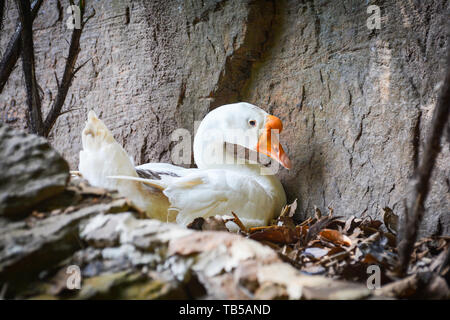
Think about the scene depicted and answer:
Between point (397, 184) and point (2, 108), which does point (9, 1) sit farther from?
point (397, 184)

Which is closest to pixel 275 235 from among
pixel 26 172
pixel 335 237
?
pixel 335 237

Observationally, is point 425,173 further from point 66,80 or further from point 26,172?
point 66,80

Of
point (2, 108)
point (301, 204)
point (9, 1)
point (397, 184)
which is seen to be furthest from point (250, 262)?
A: point (9, 1)

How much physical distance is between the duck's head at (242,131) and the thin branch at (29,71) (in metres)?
0.86

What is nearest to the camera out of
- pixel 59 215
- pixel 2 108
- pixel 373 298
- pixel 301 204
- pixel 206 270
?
pixel 373 298

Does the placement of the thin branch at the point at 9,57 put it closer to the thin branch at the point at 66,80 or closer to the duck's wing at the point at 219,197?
the thin branch at the point at 66,80

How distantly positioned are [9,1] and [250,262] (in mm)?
2644

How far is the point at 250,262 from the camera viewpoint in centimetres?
98

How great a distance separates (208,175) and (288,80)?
76 centimetres

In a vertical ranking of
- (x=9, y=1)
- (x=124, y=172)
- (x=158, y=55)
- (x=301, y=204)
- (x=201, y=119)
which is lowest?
(x=301, y=204)

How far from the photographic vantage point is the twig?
3.22ft

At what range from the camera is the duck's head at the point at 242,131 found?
210 centimetres

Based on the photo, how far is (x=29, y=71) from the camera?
6.98 ft

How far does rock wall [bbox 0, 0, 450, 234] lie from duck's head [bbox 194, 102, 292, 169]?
0.18m
